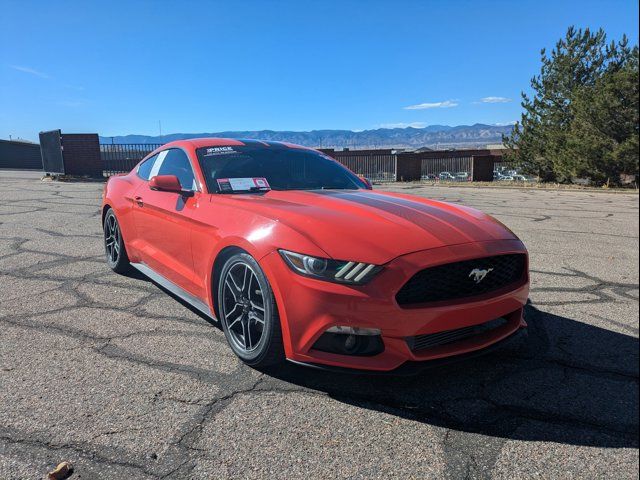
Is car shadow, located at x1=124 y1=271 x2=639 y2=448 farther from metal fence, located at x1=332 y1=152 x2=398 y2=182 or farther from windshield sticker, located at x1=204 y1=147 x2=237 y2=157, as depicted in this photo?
metal fence, located at x1=332 y1=152 x2=398 y2=182

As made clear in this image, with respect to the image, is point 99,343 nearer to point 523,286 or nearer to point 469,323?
point 469,323

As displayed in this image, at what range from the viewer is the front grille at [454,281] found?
242 centimetres

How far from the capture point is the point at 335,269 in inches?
95.6

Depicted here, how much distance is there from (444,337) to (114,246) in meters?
3.95

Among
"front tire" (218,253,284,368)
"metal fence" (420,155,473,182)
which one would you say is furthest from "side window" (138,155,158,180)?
"metal fence" (420,155,473,182)

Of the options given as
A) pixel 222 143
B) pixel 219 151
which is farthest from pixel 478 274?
pixel 222 143

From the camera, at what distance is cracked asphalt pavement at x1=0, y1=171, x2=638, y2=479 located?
6.76 feet

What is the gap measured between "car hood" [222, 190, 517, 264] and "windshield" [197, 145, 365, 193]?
16.7 inches

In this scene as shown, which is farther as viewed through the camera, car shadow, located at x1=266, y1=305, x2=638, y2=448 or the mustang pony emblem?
the mustang pony emblem

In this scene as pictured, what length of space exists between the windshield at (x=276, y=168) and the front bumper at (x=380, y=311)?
1.34 metres

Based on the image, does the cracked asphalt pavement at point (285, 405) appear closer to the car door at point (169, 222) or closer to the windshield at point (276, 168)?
the car door at point (169, 222)

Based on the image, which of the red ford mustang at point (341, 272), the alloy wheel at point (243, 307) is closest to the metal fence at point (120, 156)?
the red ford mustang at point (341, 272)

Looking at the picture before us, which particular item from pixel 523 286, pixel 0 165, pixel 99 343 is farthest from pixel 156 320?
pixel 0 165

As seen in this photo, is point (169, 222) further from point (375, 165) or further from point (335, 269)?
point (375, 165)
